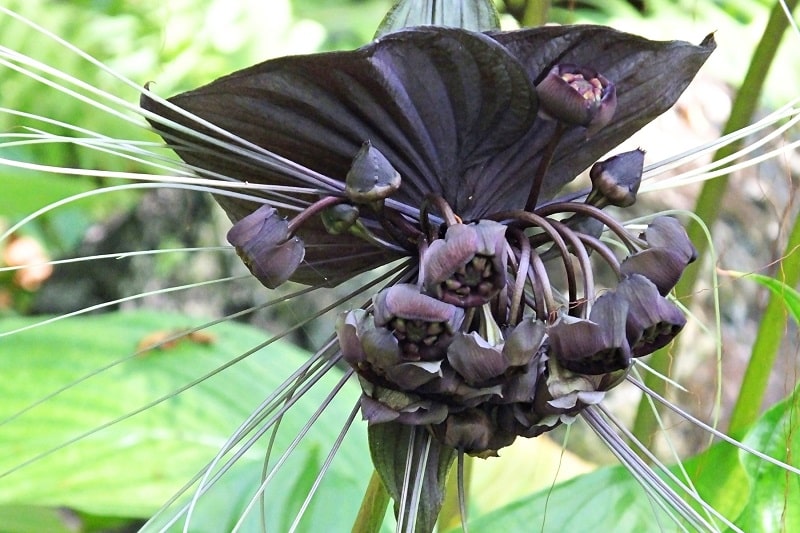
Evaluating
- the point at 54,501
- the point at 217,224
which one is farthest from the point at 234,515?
the point at 217,224

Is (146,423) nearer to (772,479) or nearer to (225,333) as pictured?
(225,333)

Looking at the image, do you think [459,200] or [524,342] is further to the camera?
[459,200]

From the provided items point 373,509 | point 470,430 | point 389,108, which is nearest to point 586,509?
point 373,509

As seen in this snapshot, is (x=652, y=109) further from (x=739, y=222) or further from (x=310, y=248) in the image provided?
(x=739, y=222)

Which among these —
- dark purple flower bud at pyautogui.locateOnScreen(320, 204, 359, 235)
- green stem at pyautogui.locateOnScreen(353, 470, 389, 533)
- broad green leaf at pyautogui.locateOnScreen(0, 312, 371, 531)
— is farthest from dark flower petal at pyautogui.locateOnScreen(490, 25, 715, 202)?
broad green leaf at pyautogui.locateOnScreen(0, 312, 371, 531)

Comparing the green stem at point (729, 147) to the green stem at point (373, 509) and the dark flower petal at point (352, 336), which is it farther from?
the dark flower petal at point (352, 336)

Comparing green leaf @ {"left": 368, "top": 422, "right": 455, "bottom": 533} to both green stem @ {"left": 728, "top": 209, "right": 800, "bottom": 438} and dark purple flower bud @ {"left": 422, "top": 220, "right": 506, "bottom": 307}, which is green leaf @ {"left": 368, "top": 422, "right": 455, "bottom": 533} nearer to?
dark purple flower bud @ {"left": 422, "top": 220, "right": 506, "bottom": 307}

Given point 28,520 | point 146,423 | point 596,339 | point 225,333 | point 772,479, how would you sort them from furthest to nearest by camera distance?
point 225,333
point 146,423
point 28,520
point 772,479
point 596,339
